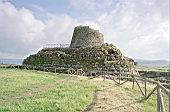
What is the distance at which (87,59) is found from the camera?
60969 millimetres

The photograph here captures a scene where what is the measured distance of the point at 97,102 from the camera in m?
19.9

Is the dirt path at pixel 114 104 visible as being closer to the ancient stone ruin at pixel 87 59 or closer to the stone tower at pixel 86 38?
the ancient stone ruin at pixel 87 59

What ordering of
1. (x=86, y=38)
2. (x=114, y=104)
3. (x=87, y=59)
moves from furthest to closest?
(x=86, y=38)
(x=87, y=59)
(x=114, y=104)

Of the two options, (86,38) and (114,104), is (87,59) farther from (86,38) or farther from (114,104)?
(114,104)

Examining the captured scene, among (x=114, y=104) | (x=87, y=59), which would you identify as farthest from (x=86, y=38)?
(x=114, y=104)

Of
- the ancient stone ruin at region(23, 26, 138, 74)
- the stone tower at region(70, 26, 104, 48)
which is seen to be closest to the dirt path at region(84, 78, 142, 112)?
the ancient stone ruin at region(23, 26, 138, 74)

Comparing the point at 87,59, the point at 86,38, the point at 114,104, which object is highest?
the point at 86,38

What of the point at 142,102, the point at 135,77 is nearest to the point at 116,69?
the point at 135,77

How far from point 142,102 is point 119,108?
3.43m

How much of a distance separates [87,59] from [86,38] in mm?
14518

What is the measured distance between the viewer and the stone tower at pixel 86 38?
244 ft

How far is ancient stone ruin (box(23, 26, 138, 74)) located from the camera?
58.0 metres

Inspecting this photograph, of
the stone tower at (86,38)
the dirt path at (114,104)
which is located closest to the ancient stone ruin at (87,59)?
the stone tower at (86,38)

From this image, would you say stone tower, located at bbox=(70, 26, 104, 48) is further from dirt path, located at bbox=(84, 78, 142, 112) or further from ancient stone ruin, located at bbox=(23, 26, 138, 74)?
dirt path, located at bbox=(84, 78, 142, 112)
